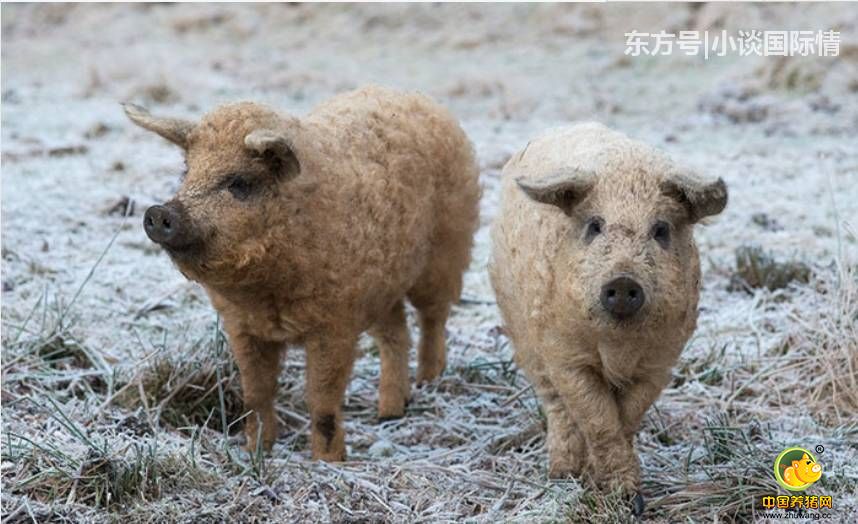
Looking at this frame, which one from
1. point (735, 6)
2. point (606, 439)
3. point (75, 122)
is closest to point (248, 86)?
point (75, 122)

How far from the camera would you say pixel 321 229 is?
501cm

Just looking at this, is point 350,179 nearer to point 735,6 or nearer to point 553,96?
point 553,96

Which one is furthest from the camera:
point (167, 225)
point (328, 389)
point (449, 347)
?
point (449, 347)

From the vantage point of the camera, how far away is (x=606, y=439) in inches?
183

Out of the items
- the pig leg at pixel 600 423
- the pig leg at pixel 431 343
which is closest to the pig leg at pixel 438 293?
the pig leg at pixel 431 343

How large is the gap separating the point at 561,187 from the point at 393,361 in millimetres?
1899

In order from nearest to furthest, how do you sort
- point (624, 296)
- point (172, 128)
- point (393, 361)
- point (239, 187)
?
point (624, 296), point (239, 187), point (172, 128), point (393, 361)

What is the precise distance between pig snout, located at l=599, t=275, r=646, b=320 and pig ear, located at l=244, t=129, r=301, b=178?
4.65 ft

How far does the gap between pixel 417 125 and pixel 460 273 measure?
840 mm

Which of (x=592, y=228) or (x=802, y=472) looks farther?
(x=802, y=472)

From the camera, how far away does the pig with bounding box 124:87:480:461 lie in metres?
4.77

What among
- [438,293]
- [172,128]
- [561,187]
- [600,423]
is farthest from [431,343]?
[561,187]

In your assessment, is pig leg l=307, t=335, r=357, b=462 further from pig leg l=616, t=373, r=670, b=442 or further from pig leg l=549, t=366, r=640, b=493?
pig leg l=616, t=373, r=670, b=442

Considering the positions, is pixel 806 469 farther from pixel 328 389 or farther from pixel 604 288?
pixel 328 389
